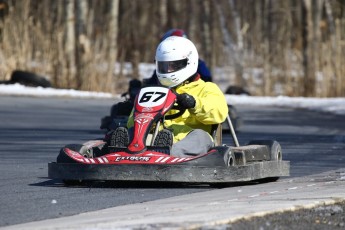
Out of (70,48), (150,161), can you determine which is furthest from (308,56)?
(150,161)

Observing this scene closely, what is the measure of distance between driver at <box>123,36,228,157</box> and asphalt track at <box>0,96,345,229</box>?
0.40 m

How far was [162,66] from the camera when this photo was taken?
11.7m

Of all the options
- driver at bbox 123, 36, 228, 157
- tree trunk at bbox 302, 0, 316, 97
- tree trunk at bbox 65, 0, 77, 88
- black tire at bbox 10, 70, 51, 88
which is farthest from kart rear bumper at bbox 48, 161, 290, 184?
tree trunk at bbox 302, 0, 316, 97

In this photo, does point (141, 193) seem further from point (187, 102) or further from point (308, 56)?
point (308, 56)

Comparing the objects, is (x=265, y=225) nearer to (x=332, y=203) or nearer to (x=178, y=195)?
(x=332, y=203)

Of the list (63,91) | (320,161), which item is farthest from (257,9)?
(320,161)

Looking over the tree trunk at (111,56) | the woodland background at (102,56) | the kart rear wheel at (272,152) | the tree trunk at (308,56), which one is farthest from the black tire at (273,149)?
the tree trunk at (308,56)

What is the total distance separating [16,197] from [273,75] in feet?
77.6

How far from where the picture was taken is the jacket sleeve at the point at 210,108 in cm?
1112

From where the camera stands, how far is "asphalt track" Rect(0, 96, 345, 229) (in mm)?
7809

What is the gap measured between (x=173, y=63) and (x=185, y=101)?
0.79 meters

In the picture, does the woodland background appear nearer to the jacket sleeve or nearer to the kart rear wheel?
the kart rear wheel

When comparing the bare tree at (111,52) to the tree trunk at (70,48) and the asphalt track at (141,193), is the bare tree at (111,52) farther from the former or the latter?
the asphalt track at (141,193)

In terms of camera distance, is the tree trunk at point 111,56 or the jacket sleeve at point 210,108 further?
the tree trunk at point 111,56
